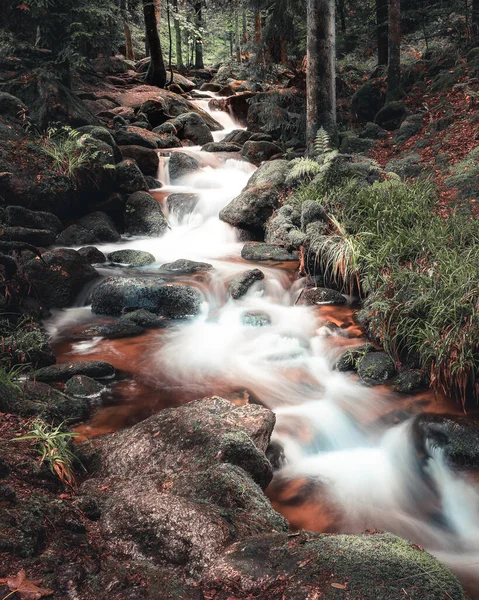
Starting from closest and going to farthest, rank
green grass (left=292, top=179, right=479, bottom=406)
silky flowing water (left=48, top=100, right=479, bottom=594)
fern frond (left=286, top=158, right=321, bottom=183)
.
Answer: silky flowing water (left=48, top=100, right=479, bottom=594) → green grass (left=292, top=179, right=479, bottom=406) → fern frond (left=286, top=158, right=321, bottom=183)

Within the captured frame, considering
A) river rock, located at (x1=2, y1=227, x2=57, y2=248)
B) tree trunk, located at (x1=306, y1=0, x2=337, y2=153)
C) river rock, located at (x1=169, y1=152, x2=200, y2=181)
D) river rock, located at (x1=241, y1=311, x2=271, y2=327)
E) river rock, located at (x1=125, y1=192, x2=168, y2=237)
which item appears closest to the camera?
river rock, located at (x1=241, y1=311, x2=271, y2=327)

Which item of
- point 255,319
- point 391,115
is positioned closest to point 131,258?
point 255,319

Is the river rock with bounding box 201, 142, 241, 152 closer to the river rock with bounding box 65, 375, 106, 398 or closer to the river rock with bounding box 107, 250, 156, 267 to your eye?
the river rock with bounding box 107, 250, 156, 267

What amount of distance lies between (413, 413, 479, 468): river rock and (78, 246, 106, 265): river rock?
6.86 m

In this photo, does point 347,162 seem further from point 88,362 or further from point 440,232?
point 88,362

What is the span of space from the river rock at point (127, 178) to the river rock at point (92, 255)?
278cm

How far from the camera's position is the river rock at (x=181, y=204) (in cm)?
1183

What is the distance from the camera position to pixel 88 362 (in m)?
5.76

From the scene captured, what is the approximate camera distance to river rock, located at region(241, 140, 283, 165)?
1466 centimetres

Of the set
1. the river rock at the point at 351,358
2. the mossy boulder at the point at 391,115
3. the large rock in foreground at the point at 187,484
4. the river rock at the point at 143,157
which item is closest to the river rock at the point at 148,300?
the river rock at the point at 351,358

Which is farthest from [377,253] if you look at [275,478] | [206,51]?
[206,51]

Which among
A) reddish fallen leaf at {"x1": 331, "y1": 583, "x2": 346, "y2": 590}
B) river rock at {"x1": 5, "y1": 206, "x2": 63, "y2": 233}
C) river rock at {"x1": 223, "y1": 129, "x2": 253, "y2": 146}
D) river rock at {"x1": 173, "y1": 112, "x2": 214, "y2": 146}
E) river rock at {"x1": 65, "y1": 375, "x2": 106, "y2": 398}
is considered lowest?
river rock at {"x1": 65, "y1": 375, "x2": 106, "y2": 398}

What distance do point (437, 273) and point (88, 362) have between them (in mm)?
4408

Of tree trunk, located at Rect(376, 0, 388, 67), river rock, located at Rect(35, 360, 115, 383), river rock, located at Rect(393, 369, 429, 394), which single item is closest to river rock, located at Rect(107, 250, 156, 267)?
river rock, located at Rect(35, 360, 115, 383)
